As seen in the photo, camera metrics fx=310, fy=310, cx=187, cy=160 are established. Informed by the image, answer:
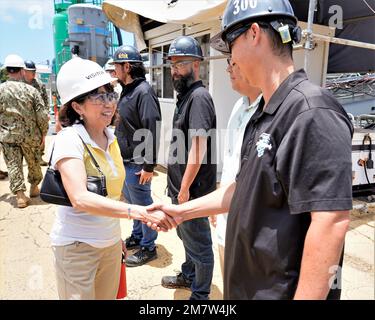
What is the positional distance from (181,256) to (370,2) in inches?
216

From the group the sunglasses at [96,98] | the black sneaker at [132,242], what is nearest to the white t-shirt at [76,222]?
the sunglasses at [96,98]

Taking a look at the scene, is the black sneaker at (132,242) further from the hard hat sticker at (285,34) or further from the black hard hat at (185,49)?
the hard hat sticker at (285,34)

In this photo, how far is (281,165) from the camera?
0.97 metres

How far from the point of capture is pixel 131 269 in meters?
3.24

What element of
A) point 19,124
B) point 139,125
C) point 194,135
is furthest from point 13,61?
point 194,135

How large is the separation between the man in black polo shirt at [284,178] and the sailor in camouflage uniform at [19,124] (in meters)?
4.63

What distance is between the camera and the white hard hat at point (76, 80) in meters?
1.72

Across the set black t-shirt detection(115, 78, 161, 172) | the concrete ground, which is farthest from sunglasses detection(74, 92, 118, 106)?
the concrete ground

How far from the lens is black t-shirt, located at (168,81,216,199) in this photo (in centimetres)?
245

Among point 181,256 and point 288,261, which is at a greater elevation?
point 288,261

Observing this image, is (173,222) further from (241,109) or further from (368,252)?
(368,252)

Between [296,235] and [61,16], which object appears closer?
[296,235]

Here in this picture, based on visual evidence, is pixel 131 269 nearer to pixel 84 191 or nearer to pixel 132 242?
pixel 132 242

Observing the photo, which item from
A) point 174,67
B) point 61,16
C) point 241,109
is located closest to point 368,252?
point 241,109
